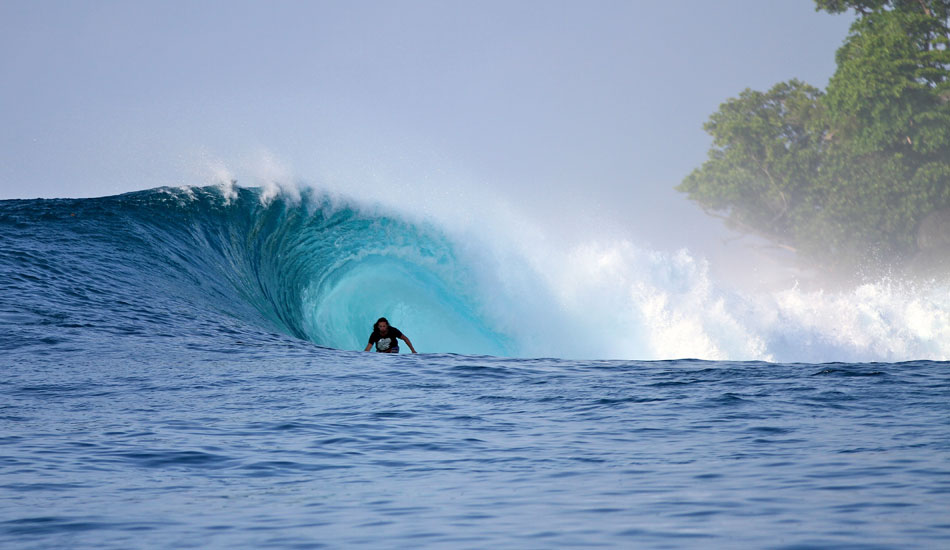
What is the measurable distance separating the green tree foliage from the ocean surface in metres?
33.1

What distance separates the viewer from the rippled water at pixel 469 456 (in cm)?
350

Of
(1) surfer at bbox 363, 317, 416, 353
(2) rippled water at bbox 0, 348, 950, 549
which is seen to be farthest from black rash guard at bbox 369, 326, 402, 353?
(2) rippled water at bbox 0, 348, 950, 549

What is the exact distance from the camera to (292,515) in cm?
377

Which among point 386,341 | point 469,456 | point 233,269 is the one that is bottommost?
point 469,456

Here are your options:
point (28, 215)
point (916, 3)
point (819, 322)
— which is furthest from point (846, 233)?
point (28, 215)

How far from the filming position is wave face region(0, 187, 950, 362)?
1113cm

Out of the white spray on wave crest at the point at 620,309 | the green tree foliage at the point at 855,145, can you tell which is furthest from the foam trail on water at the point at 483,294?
the green tree foliage at the point at 855,145

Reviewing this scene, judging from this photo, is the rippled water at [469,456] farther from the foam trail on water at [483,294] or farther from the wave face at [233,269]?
the foam trail on water at [483,294]

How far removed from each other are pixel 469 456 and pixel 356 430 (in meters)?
0.98

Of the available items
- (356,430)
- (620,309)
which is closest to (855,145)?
(620,309)

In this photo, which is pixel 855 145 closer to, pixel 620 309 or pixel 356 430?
pixel 620 309

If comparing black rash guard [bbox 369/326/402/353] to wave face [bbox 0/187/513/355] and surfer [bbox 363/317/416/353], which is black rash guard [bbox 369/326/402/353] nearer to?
surfer [bbox 363/317/416/353]

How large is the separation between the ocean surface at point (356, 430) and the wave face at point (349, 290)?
0.08 metres

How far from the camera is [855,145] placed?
137 feet
